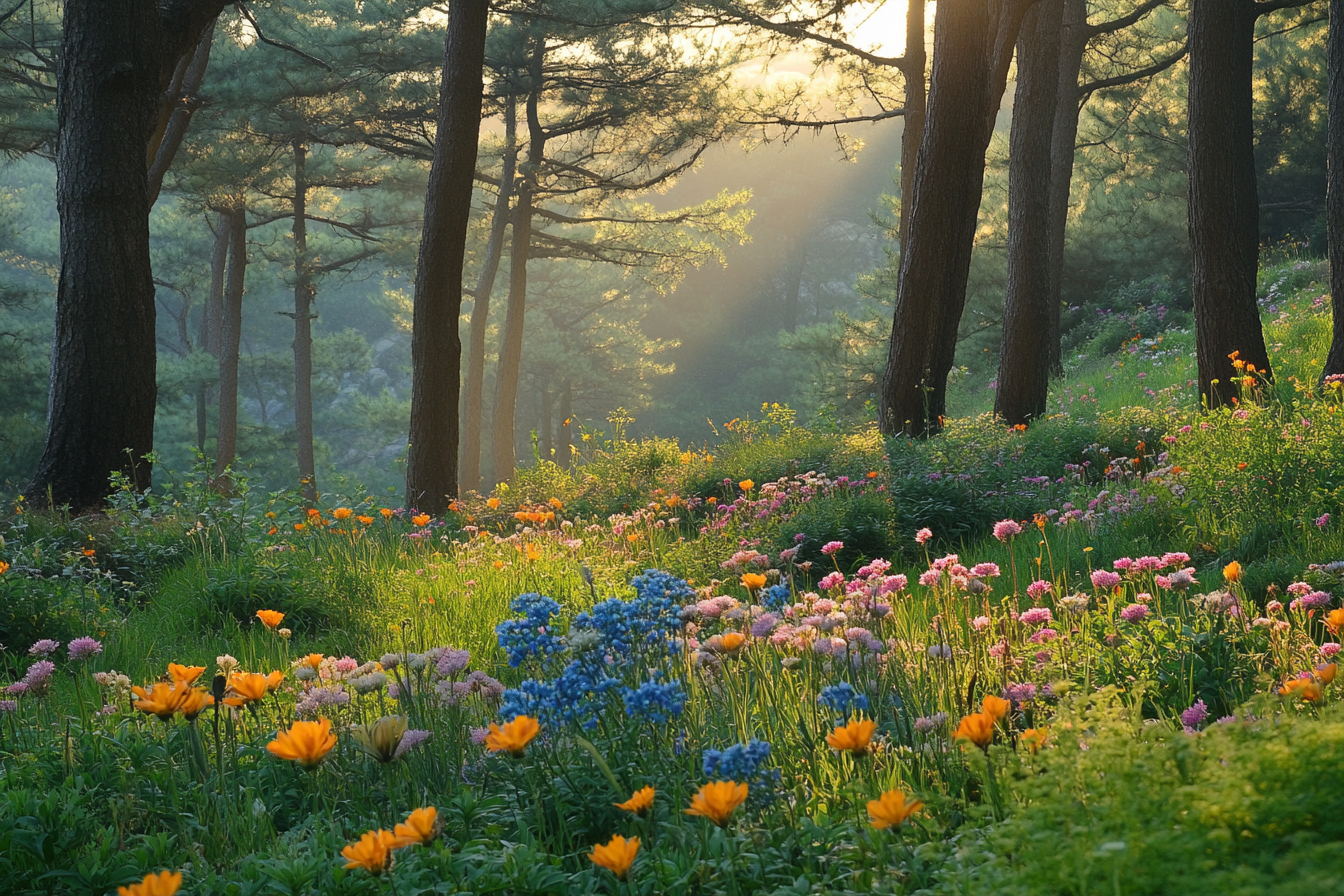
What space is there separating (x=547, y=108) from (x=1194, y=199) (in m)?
21.7

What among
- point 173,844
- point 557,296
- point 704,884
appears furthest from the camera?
point 557,296

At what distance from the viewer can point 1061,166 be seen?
510 inches

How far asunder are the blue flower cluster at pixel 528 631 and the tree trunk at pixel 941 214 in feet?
20.1

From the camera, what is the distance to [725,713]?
8.25 feet

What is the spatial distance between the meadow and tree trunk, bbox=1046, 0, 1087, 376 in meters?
8.26

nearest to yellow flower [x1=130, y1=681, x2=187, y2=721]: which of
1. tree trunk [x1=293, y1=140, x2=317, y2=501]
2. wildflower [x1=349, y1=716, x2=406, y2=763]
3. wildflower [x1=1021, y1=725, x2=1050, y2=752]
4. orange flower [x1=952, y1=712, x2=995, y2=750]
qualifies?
wildflower [x1=349, y1=716, x2=406, y2=763]

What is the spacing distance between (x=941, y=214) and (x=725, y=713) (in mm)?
6431

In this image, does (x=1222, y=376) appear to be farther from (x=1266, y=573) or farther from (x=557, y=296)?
(x=557, y=296)

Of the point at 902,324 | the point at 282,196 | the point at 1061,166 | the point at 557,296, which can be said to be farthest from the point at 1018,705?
the point at 557,296

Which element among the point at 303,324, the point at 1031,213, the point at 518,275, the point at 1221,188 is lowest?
the point at 1221,188

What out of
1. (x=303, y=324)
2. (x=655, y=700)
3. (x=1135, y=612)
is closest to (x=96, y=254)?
(x=655, y=700)

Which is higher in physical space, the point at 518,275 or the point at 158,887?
the point at 518,275

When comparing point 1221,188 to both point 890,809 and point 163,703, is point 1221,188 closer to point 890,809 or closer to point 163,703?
point 890,809

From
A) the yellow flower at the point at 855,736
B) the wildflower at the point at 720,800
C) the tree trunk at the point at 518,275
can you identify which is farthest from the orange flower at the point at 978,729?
the tree trunk at the point at 518,275
